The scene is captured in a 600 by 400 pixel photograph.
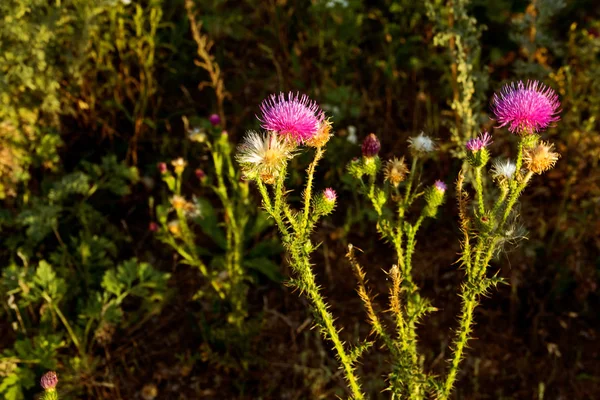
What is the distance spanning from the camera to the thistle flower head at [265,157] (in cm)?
135

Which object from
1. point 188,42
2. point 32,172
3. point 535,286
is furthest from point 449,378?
point 188,42

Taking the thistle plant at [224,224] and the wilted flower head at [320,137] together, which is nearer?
the wilted flower head at [320,137]

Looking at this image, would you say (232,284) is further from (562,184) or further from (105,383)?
(562,184)

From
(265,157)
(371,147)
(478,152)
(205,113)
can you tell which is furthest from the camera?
(205,113)

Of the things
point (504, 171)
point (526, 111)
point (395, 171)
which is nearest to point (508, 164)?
point (504, 171)

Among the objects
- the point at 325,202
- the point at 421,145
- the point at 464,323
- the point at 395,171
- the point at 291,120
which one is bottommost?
the point at 464,323

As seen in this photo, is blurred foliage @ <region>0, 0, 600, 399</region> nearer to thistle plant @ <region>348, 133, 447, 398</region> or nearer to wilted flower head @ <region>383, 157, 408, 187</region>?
thistle plant @ <region>348, 133, 447, 398</region>

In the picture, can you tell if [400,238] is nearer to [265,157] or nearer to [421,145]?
[421,145]

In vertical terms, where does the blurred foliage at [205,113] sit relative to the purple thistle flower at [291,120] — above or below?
above

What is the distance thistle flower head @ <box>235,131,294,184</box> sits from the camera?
4.42 feet

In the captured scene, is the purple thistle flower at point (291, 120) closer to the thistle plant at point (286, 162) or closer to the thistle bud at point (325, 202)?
the thistle plant at point (286, 162)

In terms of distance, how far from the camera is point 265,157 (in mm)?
1349

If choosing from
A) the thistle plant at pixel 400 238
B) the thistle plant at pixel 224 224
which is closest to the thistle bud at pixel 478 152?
the thistle plant at pixel 400 238

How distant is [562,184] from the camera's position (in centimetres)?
304
